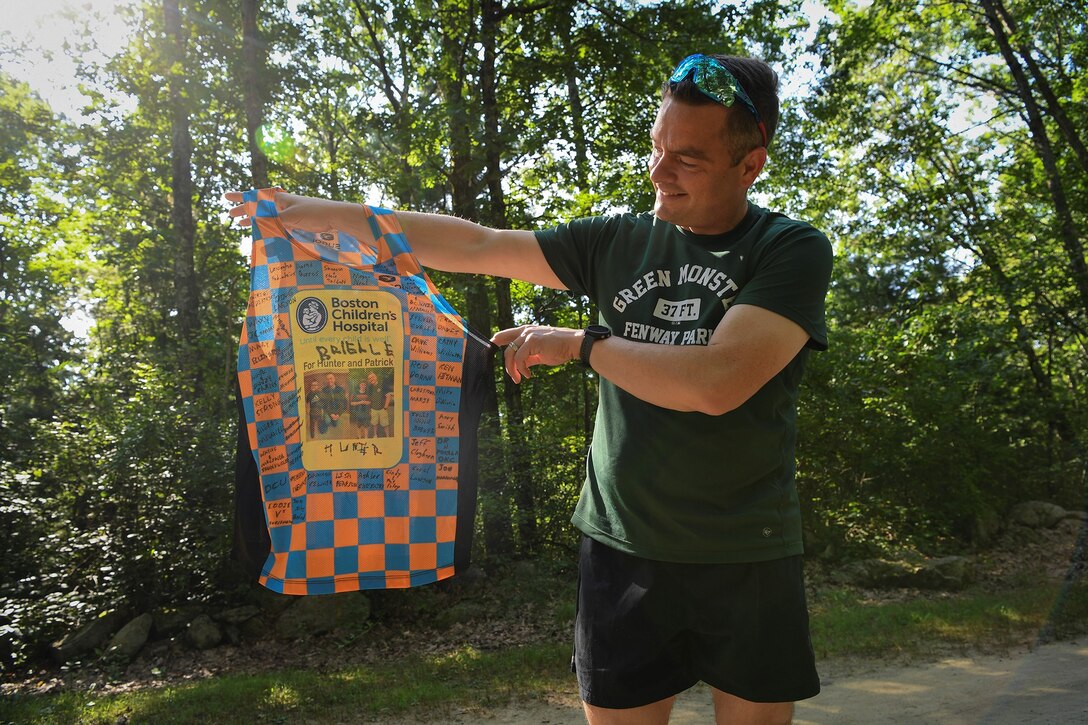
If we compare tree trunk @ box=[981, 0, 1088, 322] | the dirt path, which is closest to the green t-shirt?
the dirt path

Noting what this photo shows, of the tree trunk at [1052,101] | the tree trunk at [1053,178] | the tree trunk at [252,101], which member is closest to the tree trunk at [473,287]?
the tree trunk at [252,101]

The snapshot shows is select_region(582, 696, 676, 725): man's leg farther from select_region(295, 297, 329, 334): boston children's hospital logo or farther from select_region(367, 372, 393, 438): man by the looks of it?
select_region(295, 297, 329, 334): boston children's hospital logo

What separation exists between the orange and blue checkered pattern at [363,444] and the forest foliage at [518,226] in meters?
5.40

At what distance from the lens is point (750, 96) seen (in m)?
1.87

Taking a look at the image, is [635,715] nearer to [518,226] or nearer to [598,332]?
[598,332]

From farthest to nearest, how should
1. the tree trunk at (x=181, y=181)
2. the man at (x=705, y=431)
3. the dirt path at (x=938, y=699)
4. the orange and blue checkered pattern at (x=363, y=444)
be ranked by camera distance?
1. the tree trunk at (x=181, y=181)
2. the dirt path at (x=938, y=699)
3. the orange and blue checkered pattern at (x=363, y=444)
4. the man at (x=705, y=431)

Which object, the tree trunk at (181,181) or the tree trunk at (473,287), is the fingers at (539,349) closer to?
the tree trunk at (473,287)

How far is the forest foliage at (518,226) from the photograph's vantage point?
7.57 metres

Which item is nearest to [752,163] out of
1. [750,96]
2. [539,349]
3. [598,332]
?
[750,96]

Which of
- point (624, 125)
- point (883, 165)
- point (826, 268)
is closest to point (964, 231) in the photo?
point (883, 165)

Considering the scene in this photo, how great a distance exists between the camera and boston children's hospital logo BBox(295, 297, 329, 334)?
2393 millimetres

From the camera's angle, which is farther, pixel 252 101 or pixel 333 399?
pixel 252 101

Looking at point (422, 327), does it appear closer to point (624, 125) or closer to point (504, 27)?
point (624, 125)

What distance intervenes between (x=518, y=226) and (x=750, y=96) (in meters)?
8.18
